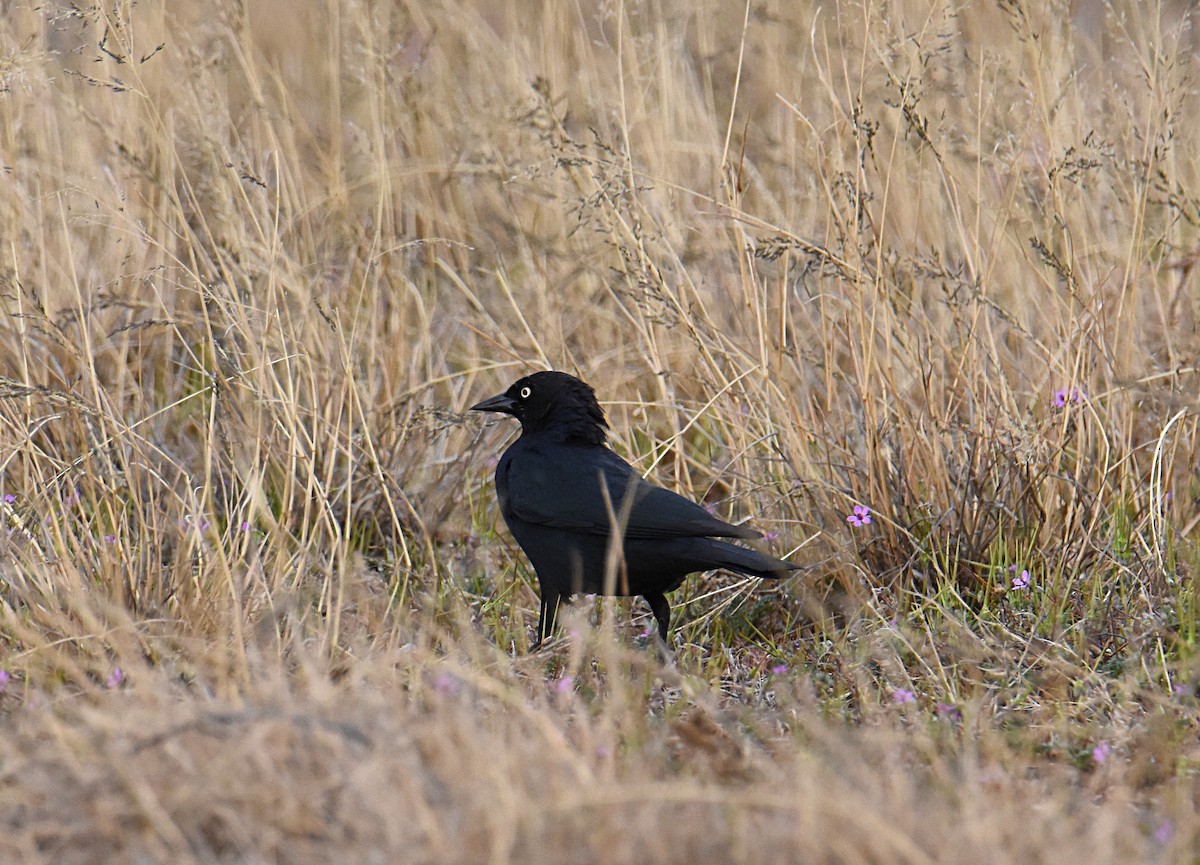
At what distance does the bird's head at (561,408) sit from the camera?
438 centimetres

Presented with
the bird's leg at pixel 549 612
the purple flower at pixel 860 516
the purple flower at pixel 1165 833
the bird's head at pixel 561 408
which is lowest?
the bird's leg at pixel 549 612

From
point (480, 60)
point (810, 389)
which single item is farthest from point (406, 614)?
point (480, 60)

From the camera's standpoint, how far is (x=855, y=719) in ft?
11.0

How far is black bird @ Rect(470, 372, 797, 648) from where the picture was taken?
12.5 ft

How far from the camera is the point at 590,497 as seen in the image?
406 centimetres

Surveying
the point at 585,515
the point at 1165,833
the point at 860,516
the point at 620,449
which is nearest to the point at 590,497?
the point at 585,515

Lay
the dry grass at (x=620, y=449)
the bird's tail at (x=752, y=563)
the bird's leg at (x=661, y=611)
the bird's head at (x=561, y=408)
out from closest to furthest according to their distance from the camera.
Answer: the dry grass at (x=620, y=449) → the bird's tail at (x=752, y=563) → the bird's leg at (x=661, y=611) → the bird's head at (x=561, y=408)

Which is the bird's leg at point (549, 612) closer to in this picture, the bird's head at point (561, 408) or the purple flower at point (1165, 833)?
the bird's head at point (561, 408)

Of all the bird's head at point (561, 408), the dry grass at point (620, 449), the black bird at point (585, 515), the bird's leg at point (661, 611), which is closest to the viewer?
the dry grass at point (620, 449)

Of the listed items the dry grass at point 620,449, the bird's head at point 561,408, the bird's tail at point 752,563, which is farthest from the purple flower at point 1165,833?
the bird's head at point 561,408

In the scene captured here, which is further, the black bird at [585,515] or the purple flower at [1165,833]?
the black bird at [585,515]

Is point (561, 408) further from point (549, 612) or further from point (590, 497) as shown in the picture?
point (549, 612)

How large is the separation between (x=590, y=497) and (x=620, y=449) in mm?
1000

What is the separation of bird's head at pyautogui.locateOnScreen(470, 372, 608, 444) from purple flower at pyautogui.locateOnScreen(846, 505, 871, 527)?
846 mm
